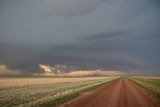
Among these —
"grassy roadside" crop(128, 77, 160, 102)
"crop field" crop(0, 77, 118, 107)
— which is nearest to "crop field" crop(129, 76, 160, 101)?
"grassy roadside" crop(128, 77, 160, 102)

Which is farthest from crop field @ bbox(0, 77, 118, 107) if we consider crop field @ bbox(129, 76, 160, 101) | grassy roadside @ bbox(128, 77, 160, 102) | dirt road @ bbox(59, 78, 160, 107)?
crop field @ bbox(129, 76, 160, 101)

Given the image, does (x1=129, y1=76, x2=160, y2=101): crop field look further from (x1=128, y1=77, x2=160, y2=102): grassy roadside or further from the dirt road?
the dirt road

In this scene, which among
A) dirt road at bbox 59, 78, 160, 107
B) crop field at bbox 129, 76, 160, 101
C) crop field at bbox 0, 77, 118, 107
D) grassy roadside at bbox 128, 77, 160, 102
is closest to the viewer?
dirt road at bbox 59, 78, 160, 107

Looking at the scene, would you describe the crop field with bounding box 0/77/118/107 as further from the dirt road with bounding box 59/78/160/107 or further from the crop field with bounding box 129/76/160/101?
the crop field with bounding box 129/76/160/101

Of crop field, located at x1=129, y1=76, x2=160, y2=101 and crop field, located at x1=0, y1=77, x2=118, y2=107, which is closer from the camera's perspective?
crop field, located at x1=0, y1=77, x2=118, y2=107

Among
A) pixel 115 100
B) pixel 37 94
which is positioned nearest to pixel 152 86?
pixel 37 94

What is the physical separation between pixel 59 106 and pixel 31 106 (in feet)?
8.06

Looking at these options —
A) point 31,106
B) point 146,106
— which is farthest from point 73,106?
point 146,106

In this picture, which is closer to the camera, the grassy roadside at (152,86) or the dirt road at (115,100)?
the dirt road at (115,100)

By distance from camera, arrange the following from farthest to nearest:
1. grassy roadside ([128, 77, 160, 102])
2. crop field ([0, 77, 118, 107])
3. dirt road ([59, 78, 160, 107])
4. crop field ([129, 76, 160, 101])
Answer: crop field ([129, 76, 160, 101]) < grassy roadside ([128, 77, 160, 102]) < crop field ([0, 77, 118, 107]) < dirt road ([59, 78, 160, 107])

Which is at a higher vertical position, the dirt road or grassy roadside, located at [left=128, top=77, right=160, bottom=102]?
the dirt road

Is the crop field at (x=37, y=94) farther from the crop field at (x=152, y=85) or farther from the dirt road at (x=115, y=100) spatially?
the crop field at (x=152, y=85)

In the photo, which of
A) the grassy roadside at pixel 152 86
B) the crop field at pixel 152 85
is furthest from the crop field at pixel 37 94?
the crop field at pixel 152 85

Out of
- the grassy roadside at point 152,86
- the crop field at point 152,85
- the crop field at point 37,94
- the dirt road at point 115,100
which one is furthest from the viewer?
the crop field at point 152,85
